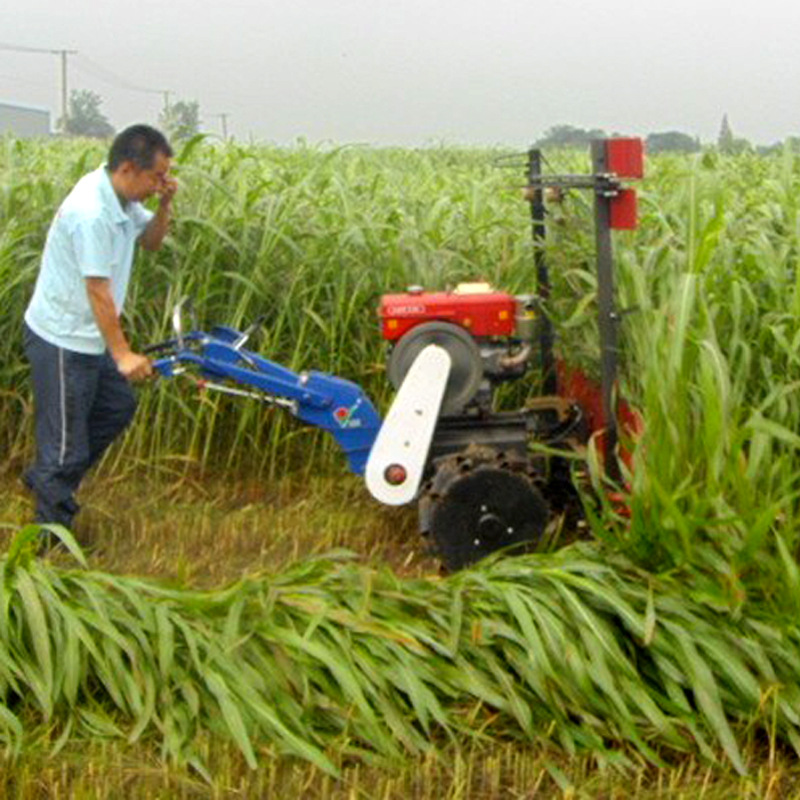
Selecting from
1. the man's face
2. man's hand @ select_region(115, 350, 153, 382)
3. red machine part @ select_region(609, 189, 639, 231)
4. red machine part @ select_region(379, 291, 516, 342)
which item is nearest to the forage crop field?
red machine part @ select_region(609, 189, 639, 231)

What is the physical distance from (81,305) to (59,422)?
1.31 feet

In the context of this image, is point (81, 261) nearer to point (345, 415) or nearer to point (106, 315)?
point (106, 315)

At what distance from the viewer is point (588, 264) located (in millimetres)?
5449

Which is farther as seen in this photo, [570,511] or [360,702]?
[570,511]

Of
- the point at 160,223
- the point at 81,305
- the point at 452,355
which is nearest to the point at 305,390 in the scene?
the point at 452,355

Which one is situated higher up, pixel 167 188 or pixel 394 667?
pixel 167 188

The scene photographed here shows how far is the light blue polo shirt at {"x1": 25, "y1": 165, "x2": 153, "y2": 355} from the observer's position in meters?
4.99

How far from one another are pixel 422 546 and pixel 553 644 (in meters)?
1.41

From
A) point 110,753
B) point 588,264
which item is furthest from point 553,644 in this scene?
point 588,264

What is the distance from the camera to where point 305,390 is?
16.8 ft

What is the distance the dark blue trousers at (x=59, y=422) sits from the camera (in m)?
5.25

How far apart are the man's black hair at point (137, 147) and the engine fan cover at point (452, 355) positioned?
1023mm

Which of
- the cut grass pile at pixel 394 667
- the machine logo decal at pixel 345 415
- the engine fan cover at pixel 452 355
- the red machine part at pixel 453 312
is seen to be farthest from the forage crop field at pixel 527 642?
the machine logo decal at pixel 345 415

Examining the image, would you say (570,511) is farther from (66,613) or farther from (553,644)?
(66,613)
